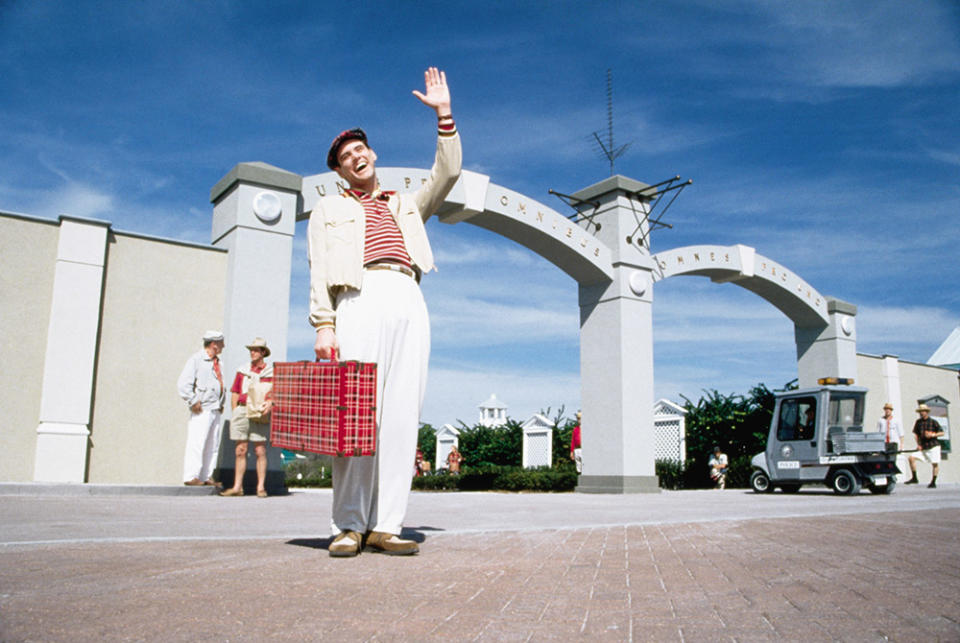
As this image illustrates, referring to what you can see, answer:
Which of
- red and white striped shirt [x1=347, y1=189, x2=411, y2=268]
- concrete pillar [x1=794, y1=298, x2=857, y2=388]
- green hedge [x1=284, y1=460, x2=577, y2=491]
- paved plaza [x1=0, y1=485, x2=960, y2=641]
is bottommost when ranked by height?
green hedge [x1=284, y1=460, x2=577, y2=491]

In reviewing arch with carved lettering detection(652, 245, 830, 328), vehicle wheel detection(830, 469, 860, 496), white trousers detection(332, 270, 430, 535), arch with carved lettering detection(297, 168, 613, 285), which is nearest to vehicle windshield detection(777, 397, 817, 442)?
vehicle wheel detection(830, 469, 860, 496)

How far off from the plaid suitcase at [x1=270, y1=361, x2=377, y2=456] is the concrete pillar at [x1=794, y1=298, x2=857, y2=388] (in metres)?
16.7

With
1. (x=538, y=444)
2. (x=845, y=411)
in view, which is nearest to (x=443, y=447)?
(x=538, y=444)

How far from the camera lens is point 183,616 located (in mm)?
1942

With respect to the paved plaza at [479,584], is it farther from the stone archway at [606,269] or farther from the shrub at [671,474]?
the shrub at [671,474]

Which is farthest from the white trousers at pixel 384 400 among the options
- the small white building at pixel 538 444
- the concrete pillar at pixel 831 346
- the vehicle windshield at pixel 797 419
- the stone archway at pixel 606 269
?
the small white building at pixel 538 444

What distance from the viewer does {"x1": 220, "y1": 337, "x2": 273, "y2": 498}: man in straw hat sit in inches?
324

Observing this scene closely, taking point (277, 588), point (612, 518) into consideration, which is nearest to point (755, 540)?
point (612, 518)

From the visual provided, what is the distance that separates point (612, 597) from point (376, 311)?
1.70m

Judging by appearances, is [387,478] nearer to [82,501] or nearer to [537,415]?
[82,501]

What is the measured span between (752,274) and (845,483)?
17.4 feet

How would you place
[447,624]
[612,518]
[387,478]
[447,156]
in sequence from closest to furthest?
[447,624] < [387,478] < [447,156] < [612,518]

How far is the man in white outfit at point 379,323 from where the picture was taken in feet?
11.0

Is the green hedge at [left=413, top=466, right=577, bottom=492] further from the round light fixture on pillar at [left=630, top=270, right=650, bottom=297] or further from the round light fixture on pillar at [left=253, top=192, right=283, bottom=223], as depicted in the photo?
the round light fixture on pillar at [left=253, top=192, right=283, bottom=223]
